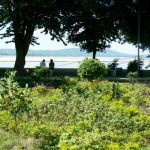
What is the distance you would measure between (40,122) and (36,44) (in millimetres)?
27570

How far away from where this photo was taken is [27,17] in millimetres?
35125

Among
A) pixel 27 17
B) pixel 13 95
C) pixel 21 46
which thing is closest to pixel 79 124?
pixel 13 95

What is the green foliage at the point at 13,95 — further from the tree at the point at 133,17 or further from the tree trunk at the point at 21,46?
the tree at the point at 133,17

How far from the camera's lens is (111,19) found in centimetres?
4097

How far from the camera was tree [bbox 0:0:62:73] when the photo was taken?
35.0 metres

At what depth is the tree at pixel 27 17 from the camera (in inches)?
1376

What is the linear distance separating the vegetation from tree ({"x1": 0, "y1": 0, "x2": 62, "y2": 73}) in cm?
1912

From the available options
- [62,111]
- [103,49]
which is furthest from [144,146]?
[103,49]

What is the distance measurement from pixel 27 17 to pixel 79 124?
2535cm

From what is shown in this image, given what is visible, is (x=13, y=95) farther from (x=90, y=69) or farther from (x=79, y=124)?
(x=90, y=69)

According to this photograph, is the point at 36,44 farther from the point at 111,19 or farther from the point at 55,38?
the point at 111,19

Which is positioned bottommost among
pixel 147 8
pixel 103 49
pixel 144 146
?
pixel 144 146

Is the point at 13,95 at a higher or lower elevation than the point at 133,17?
lower

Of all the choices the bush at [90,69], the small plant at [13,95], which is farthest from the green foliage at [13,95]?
the bush at [90,69]
